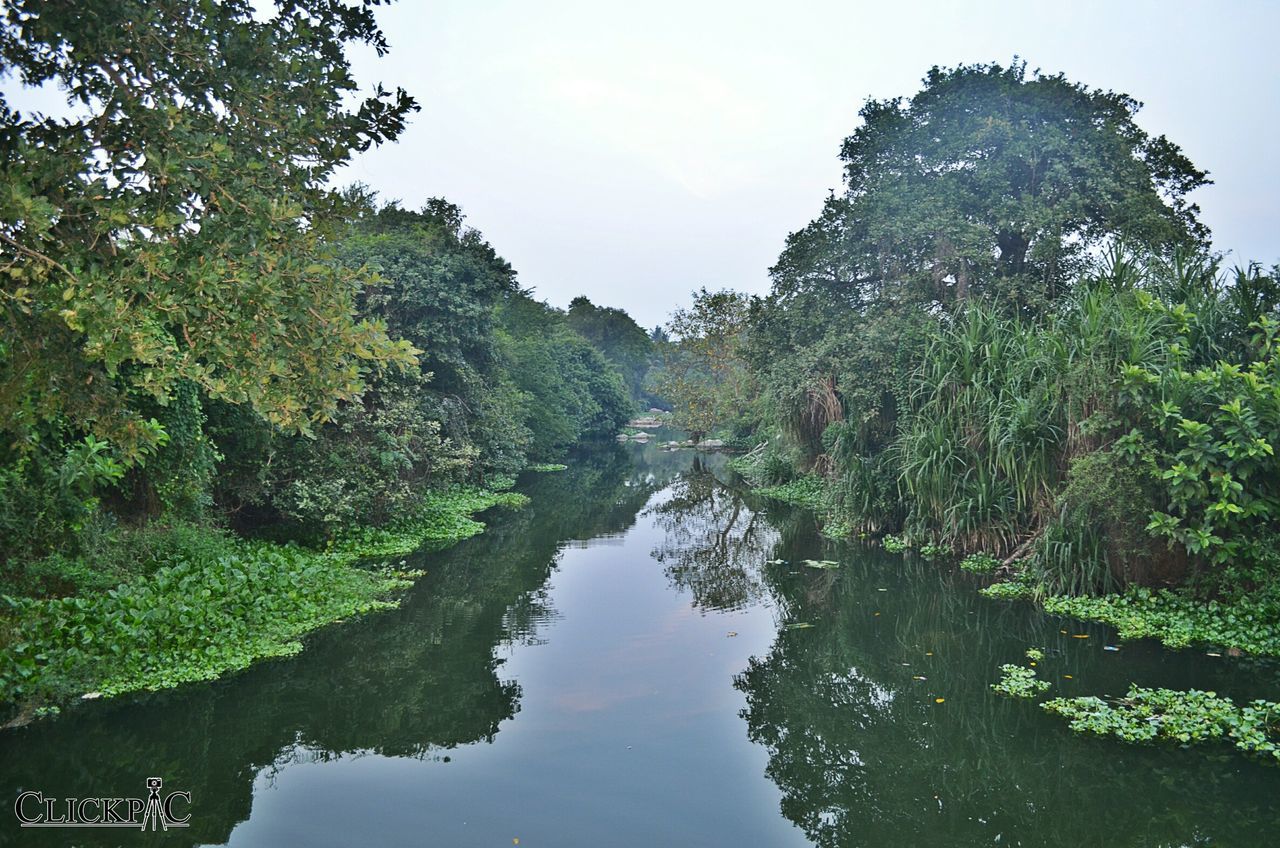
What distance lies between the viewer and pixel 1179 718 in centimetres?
675

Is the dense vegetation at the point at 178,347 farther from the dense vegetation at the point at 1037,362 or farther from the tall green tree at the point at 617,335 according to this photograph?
the tall green tree at the point at 617,335

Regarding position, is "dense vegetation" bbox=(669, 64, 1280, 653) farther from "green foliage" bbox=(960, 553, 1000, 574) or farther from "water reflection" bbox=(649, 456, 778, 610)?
"water reflection" bbox=(649, 456, 778, 610)

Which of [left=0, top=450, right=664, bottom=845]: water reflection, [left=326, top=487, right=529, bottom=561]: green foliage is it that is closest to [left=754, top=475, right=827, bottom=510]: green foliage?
[left=326, top=487, right=529, bottom=561]: green foliage

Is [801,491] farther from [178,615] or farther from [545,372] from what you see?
[178,615]

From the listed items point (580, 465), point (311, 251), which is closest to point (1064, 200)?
point (311, 251)

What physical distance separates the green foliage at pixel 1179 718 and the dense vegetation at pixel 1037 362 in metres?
1.85

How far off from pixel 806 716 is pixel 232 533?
8574 millimetres

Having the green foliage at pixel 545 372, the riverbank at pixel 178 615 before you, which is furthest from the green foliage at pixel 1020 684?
the green foliage at pixel 545 372

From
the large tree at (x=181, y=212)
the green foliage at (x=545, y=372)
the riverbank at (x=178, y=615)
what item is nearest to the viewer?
the large tree at (x=181, y=212)

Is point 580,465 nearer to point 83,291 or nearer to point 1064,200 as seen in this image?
point 1064,200

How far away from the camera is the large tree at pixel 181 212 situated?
4.61m

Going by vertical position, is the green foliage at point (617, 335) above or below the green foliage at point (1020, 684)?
above

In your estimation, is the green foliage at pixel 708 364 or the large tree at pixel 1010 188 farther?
the green foliage at pixel 708 364

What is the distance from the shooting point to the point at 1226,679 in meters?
7.64
